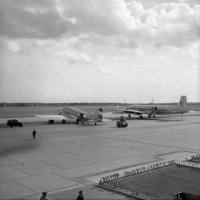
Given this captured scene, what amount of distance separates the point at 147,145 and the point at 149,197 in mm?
19087

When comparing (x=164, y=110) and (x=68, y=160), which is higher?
(x=164, y=110)

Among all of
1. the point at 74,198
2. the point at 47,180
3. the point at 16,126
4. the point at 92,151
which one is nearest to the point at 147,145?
the point at 92,151

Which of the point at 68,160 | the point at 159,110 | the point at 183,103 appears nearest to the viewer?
the point at 68,160

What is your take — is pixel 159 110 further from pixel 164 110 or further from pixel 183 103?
pixel 183 103

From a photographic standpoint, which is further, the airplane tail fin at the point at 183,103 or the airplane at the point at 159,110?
the airplane tail fin at the point at 183,103

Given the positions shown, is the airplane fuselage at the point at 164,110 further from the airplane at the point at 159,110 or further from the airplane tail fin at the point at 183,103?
the airplane tail fin at the point at 183,103

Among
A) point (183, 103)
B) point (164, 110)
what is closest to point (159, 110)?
point (164, 110)

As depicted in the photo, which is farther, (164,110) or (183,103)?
(183,103)

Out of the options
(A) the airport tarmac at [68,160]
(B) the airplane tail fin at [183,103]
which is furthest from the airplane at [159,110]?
(A) the airport tarmac at [68,160]

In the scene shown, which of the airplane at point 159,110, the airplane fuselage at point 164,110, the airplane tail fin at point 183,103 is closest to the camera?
the airplane fuselage at point 164,110

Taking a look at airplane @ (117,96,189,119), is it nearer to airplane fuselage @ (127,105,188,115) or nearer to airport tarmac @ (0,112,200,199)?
airplane fuselage @ (127,105,188,115)

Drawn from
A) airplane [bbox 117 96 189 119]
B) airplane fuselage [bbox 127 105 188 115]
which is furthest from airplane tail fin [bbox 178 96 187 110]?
airplane fuselage [bbox 127 105 188 115]

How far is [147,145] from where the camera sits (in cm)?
3388

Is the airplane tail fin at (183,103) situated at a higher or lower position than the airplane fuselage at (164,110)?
higher
